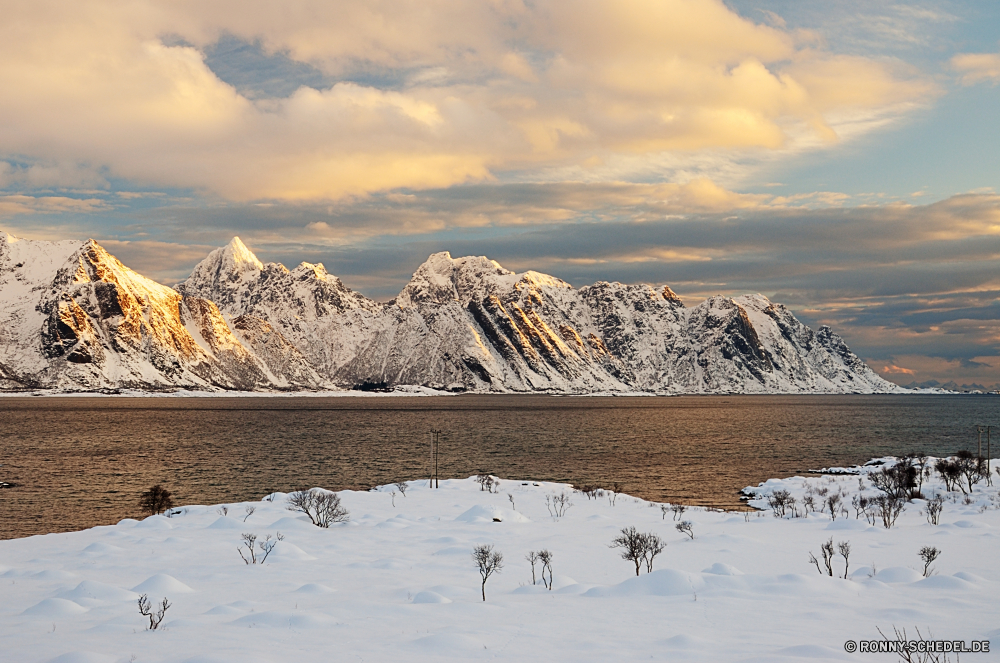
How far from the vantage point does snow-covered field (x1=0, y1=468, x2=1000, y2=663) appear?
45.6 feet

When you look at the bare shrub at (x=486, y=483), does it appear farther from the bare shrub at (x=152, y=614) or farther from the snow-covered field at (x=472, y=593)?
the bare shrub at (x=152, y=614)

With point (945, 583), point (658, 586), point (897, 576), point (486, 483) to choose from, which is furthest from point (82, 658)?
point (486, 483)

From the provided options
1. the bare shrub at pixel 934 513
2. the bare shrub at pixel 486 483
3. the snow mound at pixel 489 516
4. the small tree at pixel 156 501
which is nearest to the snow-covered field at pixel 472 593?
the bare shrub at pixel 934 513

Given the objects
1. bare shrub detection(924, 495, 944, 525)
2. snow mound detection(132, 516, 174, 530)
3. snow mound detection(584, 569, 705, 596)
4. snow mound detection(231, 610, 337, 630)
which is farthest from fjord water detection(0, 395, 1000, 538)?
snow mound detection(584, 569, 705, 596)

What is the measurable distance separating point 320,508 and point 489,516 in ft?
26.7

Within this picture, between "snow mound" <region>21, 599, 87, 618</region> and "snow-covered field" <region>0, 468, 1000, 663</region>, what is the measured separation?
0.06 m

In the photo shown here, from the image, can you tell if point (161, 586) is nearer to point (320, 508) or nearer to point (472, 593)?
point (472, 593)

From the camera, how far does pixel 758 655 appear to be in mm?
13117

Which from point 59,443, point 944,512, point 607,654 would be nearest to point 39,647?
point 607,654

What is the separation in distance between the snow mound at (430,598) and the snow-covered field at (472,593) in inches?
2.3

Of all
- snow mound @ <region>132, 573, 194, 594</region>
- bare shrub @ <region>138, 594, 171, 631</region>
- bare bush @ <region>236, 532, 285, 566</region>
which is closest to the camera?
bare shrub @ <region>138, 594, 171, 631</region>

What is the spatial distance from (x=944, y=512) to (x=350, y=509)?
31818 mm

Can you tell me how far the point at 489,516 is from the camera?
1375 inches

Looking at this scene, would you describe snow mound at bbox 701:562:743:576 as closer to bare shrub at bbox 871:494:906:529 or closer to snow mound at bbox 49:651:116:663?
bare shrub at bbox 871:494:906:529
